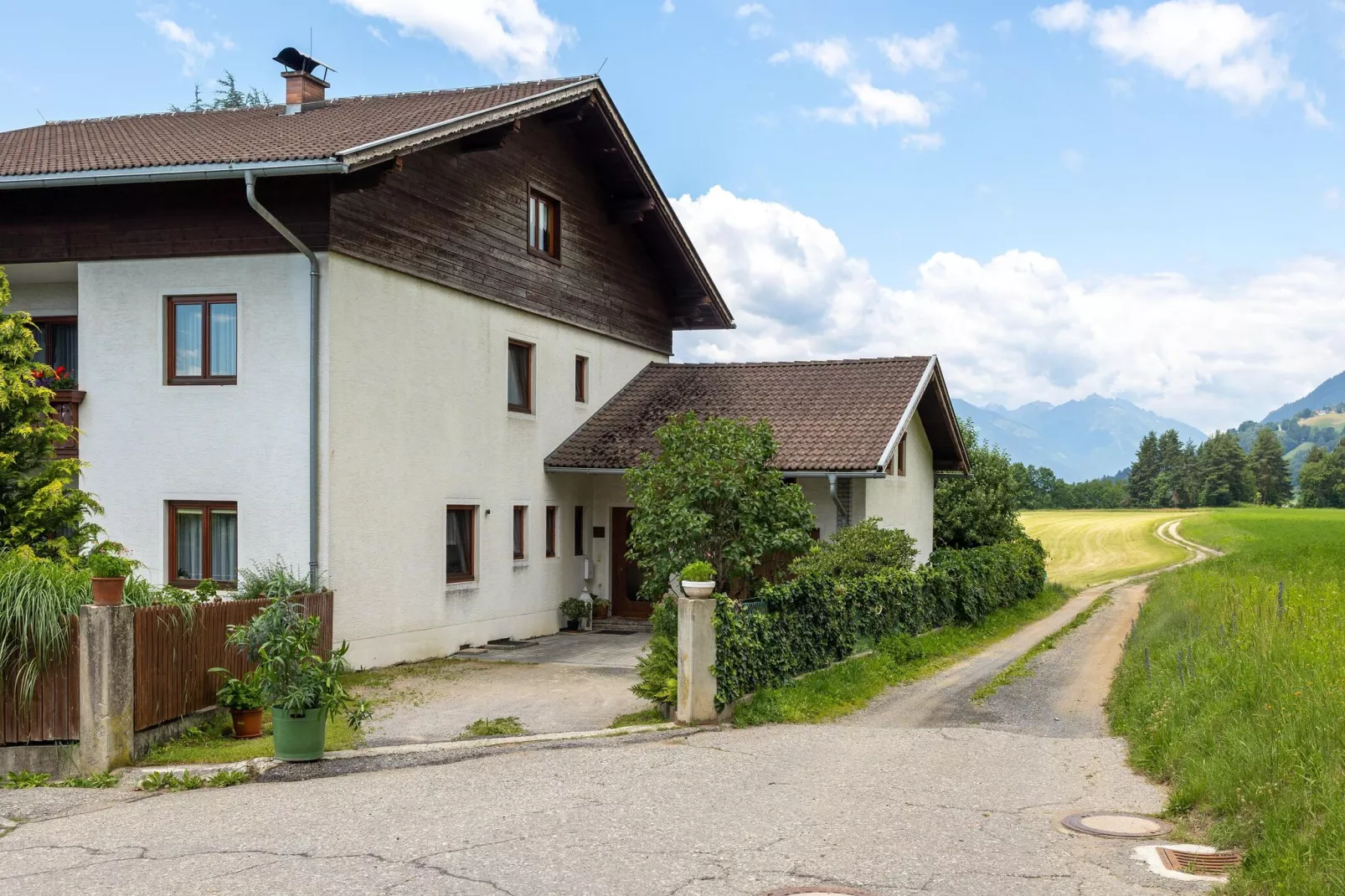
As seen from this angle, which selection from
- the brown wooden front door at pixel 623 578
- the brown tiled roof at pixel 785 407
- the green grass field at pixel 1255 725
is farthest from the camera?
the brown wooden front door at pixel 623 578

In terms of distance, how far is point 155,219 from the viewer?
51.3 ft

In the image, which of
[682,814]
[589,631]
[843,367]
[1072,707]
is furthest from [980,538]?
[682,814]

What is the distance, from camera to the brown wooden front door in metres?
22.3

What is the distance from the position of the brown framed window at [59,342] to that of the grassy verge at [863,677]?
1135cm

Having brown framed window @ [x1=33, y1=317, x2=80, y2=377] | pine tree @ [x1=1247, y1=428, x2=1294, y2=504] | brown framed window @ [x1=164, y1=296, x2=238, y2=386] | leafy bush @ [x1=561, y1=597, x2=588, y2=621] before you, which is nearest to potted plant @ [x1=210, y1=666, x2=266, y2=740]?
brown framed window @ [x1=164, y1=296, x2=238, y2=386]

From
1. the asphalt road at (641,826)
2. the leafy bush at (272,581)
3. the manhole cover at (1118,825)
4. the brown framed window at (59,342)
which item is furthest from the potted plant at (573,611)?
the manhole cover at (1118,825)

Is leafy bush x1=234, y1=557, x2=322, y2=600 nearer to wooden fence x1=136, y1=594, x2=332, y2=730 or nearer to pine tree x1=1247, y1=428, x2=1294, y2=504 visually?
wooden fence x1=136, y1=594, x2=332, y2=730

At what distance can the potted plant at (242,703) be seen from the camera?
37.5 feet

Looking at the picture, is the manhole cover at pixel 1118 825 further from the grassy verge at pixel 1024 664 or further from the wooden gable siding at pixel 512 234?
the wooden gable siding at pixel 512 234

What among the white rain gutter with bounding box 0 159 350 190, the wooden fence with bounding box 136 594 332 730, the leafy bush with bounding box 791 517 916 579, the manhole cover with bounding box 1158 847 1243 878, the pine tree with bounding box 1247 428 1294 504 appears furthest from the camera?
the pine tree with bounding box 1247 428 1294 504

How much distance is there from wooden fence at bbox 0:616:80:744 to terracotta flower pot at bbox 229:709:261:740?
155cm

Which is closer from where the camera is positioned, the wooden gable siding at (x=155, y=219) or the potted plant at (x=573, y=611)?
the wooden gable siding at (x=155, y=219)

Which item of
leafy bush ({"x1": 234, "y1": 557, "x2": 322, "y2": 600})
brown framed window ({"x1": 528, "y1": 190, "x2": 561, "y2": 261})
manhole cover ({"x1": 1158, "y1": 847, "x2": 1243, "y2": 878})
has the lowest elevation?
manhole cover ({"x1": 1158, "y1": 847, "x2": 1243, "y2": 878})

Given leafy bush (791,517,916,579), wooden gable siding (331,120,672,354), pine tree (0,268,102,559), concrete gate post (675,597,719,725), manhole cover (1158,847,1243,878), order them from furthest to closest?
leafy bush (791,517,916,579) → wooden gable siding (331,120,672,354) → pine tree (0,268,102,559) → concrete gate post (675,597,719,725) → manhole cover (1158,847,1243,878)
